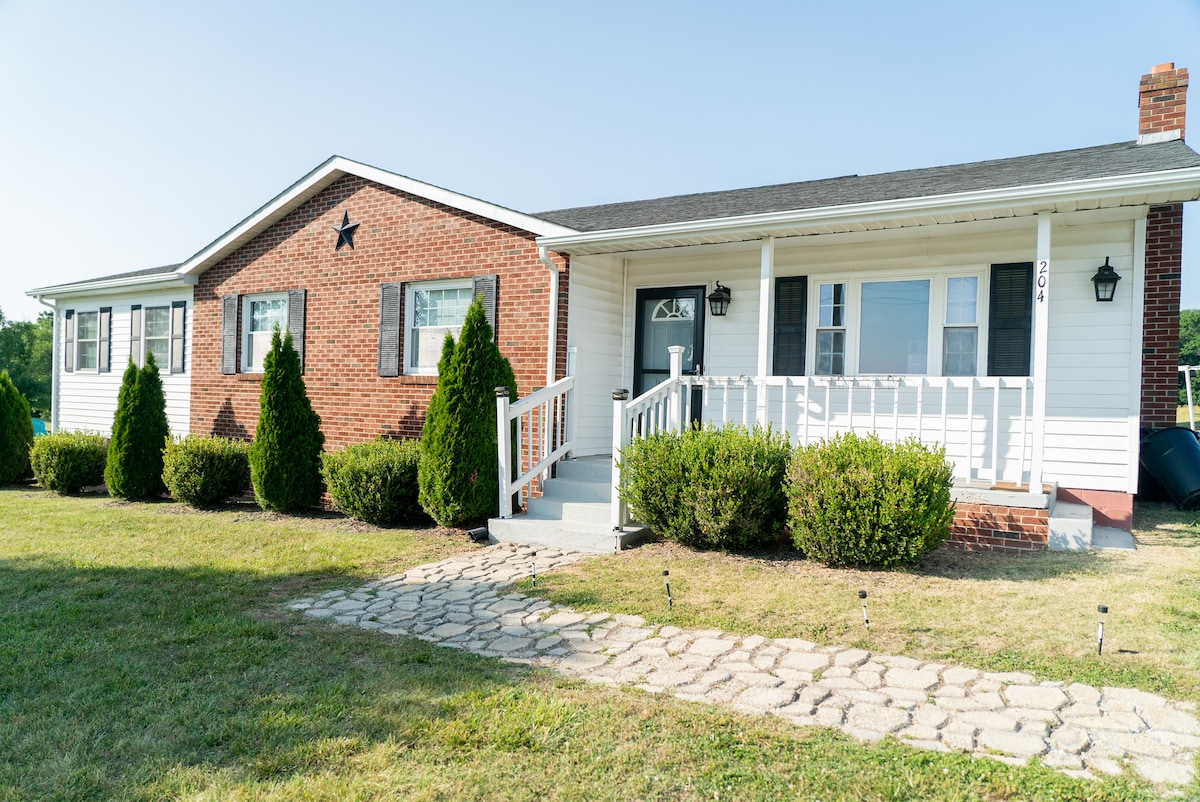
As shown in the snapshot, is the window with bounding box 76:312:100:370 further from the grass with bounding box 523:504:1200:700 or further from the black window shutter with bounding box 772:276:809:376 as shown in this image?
the black window shutter with bounding box 772:276:809:376

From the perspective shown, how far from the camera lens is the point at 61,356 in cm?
1456

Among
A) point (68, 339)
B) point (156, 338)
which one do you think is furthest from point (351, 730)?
point (68, 339)

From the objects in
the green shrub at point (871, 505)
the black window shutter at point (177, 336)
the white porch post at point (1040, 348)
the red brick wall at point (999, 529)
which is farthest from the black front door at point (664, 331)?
the black window shutter at point (177, 336)

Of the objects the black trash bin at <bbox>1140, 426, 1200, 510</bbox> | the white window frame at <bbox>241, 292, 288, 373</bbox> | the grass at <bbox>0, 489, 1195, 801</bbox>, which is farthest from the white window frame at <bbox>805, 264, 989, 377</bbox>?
the white window frame at <bbox>241, 292, 288, 373</bbox>

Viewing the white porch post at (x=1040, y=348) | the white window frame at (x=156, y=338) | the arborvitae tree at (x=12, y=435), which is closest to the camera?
the white porch post at (x=1040, y=348)

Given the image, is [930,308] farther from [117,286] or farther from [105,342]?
[105,342]

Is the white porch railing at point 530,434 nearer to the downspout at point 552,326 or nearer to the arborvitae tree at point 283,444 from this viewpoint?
the downspout at point 552,326

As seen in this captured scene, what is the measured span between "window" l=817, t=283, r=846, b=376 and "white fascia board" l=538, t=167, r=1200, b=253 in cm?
134

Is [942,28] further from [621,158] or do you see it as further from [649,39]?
[621,158]

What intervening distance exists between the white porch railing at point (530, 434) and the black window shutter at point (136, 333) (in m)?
8.35

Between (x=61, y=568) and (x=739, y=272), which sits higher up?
(x=739, y=272)

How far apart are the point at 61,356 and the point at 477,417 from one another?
11312 mm

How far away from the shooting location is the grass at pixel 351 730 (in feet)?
8.87

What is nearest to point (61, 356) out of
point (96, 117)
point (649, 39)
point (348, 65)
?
point (96, 117)
